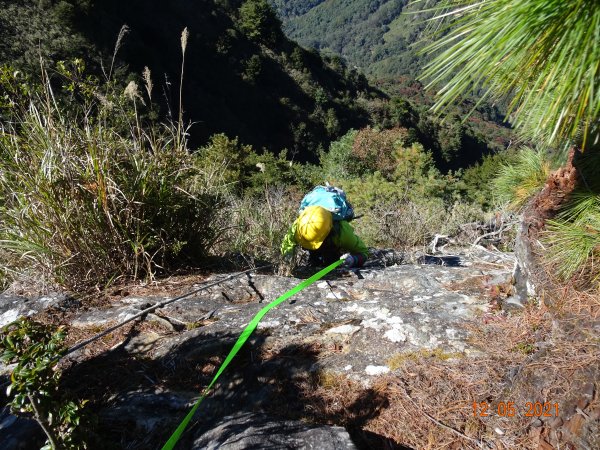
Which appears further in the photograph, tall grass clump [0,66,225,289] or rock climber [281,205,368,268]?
rock climber [281,205,368,268]

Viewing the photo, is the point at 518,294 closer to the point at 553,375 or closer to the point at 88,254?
the point at 553,375

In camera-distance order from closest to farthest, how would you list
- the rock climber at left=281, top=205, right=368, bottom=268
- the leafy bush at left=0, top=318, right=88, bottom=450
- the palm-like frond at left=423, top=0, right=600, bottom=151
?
the palm-like frond at left=423, top=0, right=600, bottom=151 < the leafy bush at left=0, top=318, right=88, bottom=450 < the rock climber at left=281, top=205, right=368, bottom=268

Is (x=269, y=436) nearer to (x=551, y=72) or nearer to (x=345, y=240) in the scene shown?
(x=551, y=72)

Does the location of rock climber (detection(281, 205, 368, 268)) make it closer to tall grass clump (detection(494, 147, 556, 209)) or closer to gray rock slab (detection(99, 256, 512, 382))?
gray rock slab (detection(99, 256, 512, 382))

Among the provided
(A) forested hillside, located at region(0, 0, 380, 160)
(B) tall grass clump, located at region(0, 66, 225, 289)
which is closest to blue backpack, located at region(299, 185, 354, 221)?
(B) tall grass clump, located at region(0, 66, 225, 289)

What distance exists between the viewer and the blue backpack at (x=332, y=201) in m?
3.33

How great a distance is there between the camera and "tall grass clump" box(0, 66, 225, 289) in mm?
2326

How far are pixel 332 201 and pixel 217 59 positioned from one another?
30.0 metres

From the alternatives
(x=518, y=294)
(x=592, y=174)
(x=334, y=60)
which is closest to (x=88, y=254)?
(x=518, y=294)

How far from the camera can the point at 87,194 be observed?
7.88 feet
